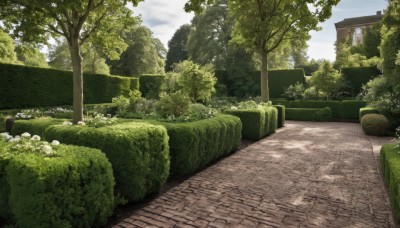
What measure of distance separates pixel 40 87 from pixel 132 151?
43.0ft

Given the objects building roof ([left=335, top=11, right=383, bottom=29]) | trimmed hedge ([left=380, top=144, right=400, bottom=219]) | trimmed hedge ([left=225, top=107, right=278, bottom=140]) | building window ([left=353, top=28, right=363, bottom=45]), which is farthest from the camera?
building window ([left=353, top=28, right=363, bottom=45])

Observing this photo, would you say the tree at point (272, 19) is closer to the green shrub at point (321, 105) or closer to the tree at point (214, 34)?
the green shrub at point (321, 105)

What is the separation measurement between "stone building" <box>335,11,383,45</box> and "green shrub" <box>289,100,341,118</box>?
93.1 feet

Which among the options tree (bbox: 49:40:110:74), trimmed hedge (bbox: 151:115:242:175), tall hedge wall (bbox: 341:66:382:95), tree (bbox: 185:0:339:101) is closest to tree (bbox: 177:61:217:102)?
tree (bbox: 185:0:339:101)

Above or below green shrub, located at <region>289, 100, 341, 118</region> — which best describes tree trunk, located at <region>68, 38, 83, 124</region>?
above

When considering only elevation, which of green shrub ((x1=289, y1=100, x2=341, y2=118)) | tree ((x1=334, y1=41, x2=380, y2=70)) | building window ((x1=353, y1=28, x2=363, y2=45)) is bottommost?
green shrub ((x1=289, y1=100, x2=341, y2=118))

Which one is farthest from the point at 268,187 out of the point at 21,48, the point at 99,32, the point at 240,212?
the point at 21,48

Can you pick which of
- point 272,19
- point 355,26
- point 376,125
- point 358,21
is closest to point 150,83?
point 272,19

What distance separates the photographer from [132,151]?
4379mm

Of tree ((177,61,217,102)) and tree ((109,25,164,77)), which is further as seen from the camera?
tree ((109,25,164,77))

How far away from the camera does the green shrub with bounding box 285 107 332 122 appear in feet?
64.1

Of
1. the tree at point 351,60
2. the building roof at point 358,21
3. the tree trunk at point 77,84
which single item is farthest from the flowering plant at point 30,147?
the building roof at point 358,21

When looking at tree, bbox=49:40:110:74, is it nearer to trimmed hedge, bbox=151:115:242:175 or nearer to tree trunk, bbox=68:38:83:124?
tree trunk, bbox=68:38:83:124

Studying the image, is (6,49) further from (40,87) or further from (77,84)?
(77,84)
